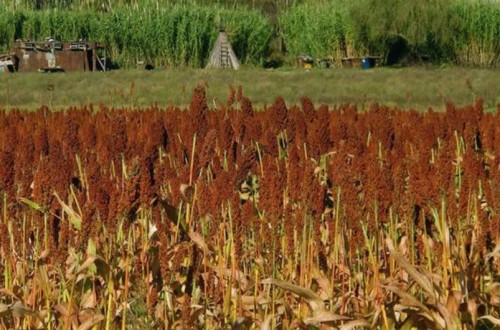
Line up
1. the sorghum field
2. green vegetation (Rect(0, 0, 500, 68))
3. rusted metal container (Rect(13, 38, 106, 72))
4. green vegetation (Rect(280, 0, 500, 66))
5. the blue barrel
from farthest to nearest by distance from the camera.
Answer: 1. the blue barrel
2. green vegetation (Rect(0, 0, 500, 68))
3. green vegetation (Rect(280, 0, 500, 66))
4. rusted metal container (Rect(13, 38, 106, 72))
5. the sorghum field

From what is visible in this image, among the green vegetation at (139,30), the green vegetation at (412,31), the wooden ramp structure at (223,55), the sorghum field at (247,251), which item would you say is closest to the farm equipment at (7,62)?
the green vegetation at (139,30)

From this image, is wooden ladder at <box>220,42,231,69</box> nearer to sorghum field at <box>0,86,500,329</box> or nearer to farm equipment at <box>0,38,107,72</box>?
farm equipment at <box>0,38,107,72</box>

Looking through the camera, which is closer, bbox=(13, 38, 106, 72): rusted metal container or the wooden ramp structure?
bbox=(13, 38, 106, 72): rusted metal container

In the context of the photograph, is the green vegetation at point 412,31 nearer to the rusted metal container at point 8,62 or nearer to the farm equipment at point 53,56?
the farm equipment at point 53,56

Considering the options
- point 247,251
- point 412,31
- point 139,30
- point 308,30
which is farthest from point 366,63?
point 247,251

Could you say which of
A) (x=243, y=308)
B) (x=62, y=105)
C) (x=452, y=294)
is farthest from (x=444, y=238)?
(x=62, y=105)

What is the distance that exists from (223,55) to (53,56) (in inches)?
208

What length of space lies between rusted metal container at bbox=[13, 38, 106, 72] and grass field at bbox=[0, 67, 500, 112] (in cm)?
558

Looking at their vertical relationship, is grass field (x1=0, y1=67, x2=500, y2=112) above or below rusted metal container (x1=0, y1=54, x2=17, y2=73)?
above

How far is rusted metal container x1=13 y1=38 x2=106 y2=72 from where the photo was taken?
1204 inches

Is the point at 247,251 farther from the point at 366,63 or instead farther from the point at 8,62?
the point at 366,63

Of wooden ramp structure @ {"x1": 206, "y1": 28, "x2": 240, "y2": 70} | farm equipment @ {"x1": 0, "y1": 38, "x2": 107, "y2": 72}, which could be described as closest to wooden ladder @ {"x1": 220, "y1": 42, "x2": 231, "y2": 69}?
wooden ramp structure @ {"x1": 206, "y1": 28, "x2": 240, "y2": 70}

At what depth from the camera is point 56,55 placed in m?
30.8

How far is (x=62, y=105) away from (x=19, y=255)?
1458 cm
